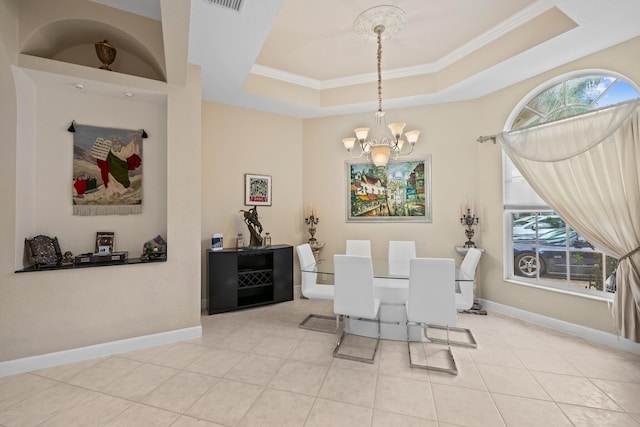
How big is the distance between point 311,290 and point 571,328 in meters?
2.93

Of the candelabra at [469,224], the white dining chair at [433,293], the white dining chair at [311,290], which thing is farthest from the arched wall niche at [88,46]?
the candelabra at [469,224]

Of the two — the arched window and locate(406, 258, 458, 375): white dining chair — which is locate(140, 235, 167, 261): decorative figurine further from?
the arched window

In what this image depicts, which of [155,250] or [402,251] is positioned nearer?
[155,250]

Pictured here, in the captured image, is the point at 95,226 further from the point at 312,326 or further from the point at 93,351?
the point at 312,326

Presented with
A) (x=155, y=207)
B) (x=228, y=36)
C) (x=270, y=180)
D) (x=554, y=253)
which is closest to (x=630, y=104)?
(x=554, y=253)

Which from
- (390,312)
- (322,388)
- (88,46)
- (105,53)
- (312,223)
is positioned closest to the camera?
(322,388)

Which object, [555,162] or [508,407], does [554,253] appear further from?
[508,407]

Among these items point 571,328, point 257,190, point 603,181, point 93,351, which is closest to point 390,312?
point 571,328

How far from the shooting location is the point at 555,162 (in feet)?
9.99

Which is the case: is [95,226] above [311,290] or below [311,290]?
above

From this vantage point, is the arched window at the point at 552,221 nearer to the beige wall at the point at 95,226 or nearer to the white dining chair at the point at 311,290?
the white dining chair at the point at 311,290

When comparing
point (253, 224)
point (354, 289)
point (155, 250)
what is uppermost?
point (253, 224)

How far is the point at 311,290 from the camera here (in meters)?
3.28

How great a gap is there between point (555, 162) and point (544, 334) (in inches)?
75.4
